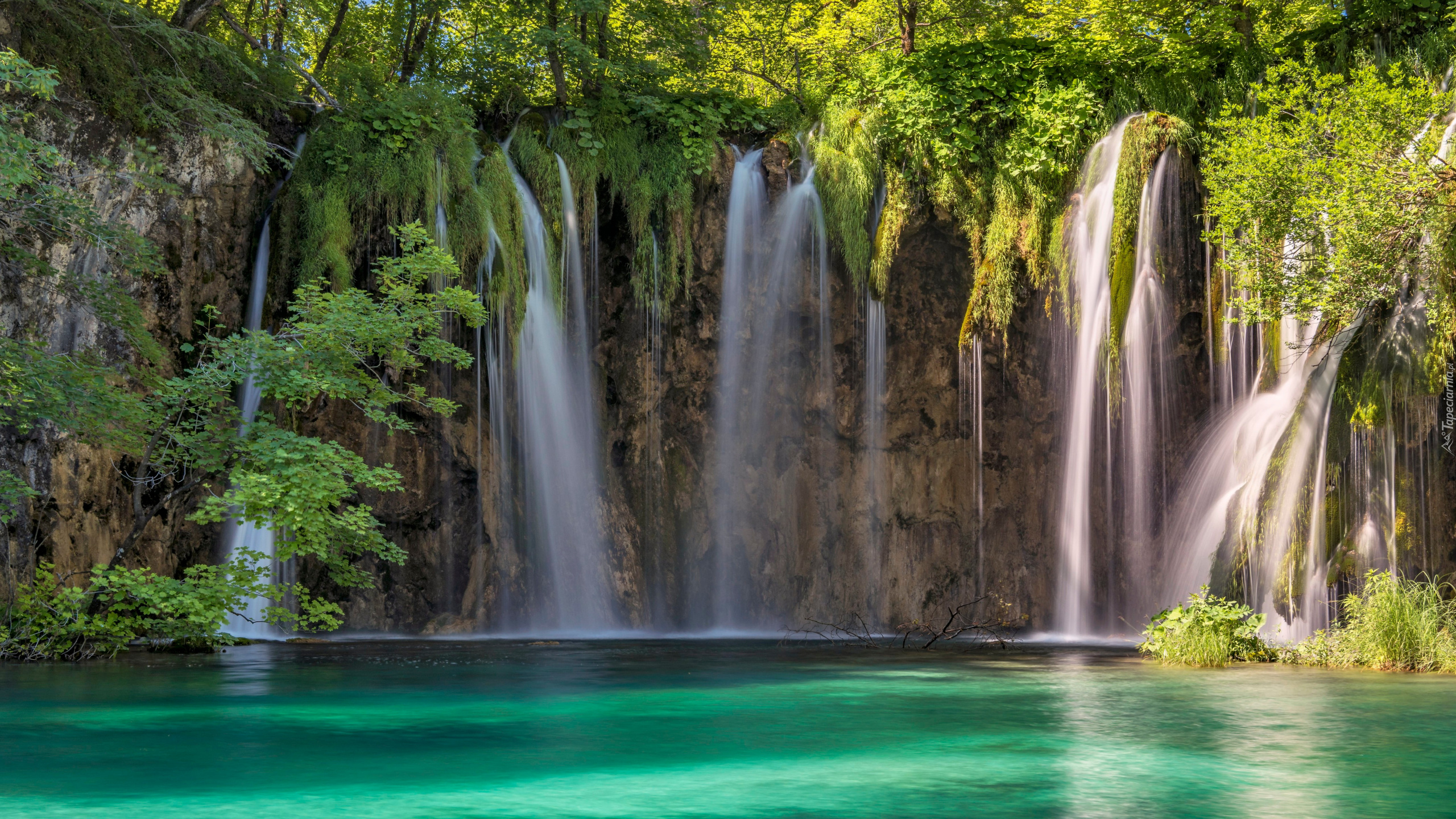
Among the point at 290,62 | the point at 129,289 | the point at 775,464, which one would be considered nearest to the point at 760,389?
the point at 775,464

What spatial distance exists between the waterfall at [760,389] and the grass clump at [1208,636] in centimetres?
798

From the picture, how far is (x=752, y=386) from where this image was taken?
20.0 metres

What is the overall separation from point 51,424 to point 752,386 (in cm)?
978

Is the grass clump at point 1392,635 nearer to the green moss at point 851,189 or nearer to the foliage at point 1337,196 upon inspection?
the foliage at point 1337,196

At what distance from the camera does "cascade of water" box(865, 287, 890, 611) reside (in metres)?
19.6

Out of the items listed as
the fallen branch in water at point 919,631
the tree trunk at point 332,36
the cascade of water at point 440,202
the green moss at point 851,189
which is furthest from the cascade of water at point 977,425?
the tree trunk at point 332,36

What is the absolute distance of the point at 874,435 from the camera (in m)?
19.8

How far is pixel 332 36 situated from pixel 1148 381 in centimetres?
1584

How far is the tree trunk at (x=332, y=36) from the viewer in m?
23.3

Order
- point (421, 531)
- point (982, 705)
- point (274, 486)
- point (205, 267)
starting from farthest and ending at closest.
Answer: point (421, 531) < point (205, 267) < point (274, 486) < point (982, 705)

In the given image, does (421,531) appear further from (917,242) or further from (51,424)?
(917,242)

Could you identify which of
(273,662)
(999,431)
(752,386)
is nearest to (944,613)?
(999,431)

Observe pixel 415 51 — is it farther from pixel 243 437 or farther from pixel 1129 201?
pixel 1129 201

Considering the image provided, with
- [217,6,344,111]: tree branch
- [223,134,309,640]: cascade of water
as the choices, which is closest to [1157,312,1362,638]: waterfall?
[223,134,309,640]: cascade of water
